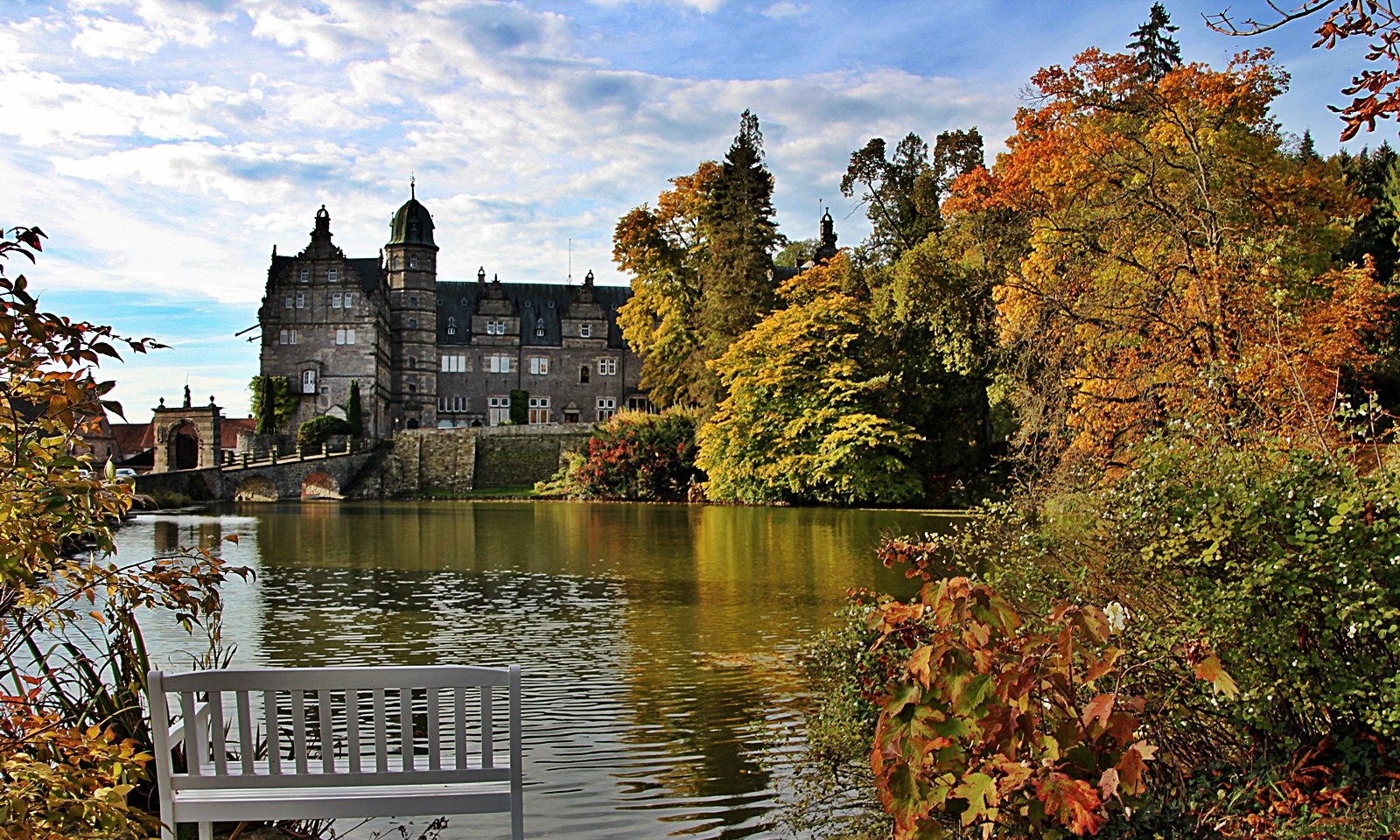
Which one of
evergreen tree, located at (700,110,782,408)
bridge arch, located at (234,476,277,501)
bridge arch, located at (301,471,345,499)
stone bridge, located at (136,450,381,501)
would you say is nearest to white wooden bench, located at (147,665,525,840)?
evergreen tree, located at (700,110,782,408)

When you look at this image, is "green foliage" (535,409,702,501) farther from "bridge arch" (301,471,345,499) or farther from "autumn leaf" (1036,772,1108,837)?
"autumn leaf" (1036,772,1108,837)

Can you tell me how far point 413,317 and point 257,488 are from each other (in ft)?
57.5

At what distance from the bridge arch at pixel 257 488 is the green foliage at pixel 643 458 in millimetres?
12637

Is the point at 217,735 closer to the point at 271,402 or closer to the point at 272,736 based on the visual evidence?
the point at 272,736

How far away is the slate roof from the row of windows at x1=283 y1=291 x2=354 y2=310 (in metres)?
7.10

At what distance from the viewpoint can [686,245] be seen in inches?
1687

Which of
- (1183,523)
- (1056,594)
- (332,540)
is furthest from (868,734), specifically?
(332,540)

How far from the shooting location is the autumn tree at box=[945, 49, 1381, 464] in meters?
10.5

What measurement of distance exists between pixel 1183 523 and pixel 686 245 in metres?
38.4

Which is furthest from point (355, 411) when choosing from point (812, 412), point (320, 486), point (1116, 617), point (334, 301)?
point (1116, 617)

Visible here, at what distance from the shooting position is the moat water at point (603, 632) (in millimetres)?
6215

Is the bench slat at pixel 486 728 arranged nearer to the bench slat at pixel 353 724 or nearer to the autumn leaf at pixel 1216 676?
the bench slat at pixel 353 724

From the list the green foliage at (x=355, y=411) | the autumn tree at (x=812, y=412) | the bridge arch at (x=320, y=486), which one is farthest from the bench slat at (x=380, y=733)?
the green foliage at (x=355, y=411)

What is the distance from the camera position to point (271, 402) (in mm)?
55719
